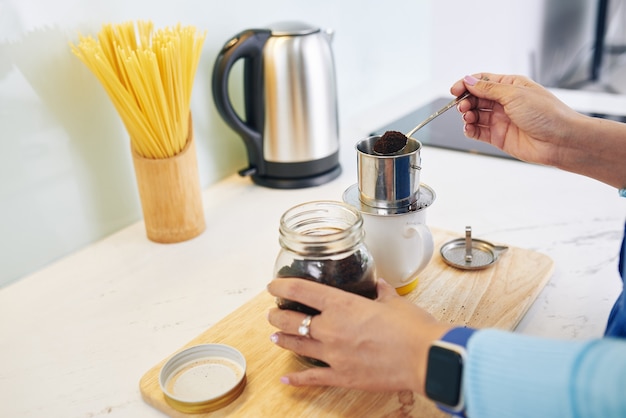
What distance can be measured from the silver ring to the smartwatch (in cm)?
14

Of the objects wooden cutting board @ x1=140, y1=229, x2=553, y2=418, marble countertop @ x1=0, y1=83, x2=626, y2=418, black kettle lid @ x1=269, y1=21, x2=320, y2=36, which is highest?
black kettle lid @ x1=269, y1=21, x2=320, y2=36

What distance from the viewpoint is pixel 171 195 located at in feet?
3.48

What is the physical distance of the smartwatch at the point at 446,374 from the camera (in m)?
0.59

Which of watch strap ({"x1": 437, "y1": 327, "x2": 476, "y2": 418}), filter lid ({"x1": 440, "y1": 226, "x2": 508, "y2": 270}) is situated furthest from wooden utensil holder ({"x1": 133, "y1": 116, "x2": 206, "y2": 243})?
watch strap ({"x1": 437, "y1": 327, "x2": 476, "y2": 418})

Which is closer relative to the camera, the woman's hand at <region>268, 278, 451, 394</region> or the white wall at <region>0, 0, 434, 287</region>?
the woman's hand at <region>268, 278, 451, 394</region>

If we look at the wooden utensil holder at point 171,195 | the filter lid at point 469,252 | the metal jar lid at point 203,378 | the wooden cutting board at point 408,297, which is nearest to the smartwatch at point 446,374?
the wooden cutting board at point 408,297

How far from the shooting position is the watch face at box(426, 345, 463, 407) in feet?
1.92

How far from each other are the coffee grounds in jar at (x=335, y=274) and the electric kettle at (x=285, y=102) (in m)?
0.54

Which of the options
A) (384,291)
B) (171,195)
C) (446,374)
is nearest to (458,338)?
(446,374)

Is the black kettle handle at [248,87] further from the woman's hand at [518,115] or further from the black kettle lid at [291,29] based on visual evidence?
the woman's hand at [518,115]

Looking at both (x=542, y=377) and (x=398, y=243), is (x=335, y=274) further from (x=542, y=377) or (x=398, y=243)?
(x=542, y=377)

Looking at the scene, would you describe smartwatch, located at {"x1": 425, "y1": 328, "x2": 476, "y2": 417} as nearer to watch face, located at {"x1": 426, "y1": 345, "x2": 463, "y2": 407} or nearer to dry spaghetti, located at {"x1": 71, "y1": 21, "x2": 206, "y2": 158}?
watch face, located at {"x1": 426, "y1": 345, "x2": 463, "y2": 407}

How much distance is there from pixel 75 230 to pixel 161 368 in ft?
1.41

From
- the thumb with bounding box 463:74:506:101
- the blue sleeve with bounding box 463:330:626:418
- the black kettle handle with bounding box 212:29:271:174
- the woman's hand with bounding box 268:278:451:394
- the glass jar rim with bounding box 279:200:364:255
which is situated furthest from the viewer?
the black kettle handle with bounding box 212:29:271:174
